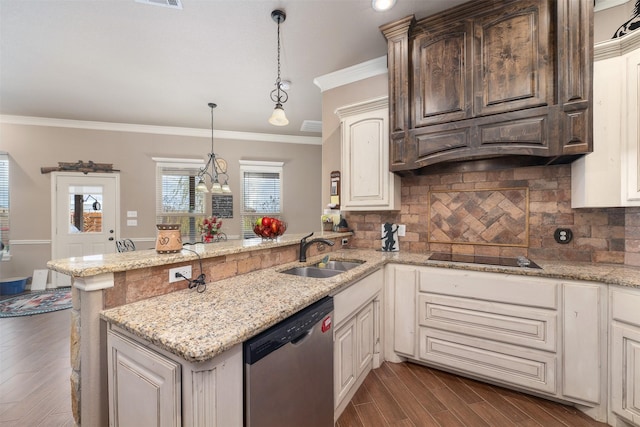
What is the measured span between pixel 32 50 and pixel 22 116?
9.27 feet

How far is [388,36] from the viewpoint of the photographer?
7.67 feet

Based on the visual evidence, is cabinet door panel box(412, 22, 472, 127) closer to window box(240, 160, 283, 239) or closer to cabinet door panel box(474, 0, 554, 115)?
cabinet door panel box(474, 0, 554, 115)

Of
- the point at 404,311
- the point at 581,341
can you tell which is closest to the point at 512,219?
the point at 581,341

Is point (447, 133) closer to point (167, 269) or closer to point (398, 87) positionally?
point (398, 87)

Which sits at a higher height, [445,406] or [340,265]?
[340,265]

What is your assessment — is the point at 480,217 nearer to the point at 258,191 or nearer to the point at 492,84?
the point at 492,84

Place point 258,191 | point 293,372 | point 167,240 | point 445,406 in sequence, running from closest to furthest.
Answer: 1. point 293,372
2. point 167,240
3. point 445,406
4. point 258,191

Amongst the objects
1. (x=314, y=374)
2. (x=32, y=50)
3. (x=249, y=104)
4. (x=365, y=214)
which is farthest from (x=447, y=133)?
(x=32, y=50)

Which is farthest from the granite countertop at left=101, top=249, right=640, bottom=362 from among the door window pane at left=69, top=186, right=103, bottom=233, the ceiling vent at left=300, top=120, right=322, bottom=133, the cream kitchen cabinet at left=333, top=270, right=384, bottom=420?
the door window pane at left=69, top=186, right=103, bottom=233

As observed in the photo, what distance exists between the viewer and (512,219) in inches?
91.4

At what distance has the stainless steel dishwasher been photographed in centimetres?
96

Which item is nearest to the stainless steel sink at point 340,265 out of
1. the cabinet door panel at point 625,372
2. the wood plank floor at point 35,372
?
the cabinet door panel at point 625,372

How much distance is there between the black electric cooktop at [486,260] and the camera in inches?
78.2

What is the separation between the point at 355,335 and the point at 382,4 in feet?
8.25
